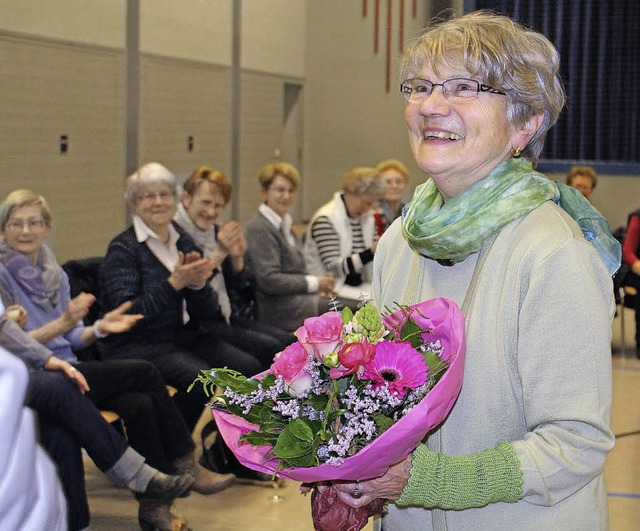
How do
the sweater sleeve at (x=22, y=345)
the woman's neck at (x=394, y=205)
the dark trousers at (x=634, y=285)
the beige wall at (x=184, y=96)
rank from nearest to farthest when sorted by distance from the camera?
the sweater sleeve at (x=22, y=345)
the beige wall at (x=184, y=96)
the woman's neck at (x=394, y=205)
the dark trousers at (x=634, y=285)

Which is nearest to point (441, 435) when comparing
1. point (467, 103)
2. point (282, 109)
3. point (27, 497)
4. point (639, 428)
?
point (467, 103)

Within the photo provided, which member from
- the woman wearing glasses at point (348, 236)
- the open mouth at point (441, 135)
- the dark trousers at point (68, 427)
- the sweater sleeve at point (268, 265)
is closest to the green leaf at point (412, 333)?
the open mouth at point (441, 135)

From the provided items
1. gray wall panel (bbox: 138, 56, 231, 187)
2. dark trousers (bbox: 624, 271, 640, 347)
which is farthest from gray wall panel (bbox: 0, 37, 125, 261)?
dark trousers (bbox: 624, 271, 640, 347)

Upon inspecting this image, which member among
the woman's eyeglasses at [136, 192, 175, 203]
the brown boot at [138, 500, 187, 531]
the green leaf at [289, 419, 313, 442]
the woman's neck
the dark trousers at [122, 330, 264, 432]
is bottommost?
the brown boot at [138, 500, 187, 531]

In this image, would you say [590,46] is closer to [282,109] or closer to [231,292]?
[282,109]

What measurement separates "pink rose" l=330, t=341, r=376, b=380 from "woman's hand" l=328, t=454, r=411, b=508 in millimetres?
207

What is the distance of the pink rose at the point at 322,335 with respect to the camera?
4.96ft

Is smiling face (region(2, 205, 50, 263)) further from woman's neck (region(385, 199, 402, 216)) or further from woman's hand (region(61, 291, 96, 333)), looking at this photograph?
woman's neck (region(385, 199, 402, 216))

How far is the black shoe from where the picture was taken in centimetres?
391

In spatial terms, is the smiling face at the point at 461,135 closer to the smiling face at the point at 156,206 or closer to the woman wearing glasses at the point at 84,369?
the woman wearing glasses at the point at 84,369

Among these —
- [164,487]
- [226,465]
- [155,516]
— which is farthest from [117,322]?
Result: [226,465]

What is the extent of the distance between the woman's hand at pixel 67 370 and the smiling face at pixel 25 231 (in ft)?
1.68

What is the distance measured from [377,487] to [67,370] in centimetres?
241

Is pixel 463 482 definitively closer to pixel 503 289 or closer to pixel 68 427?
pixel 503 289
